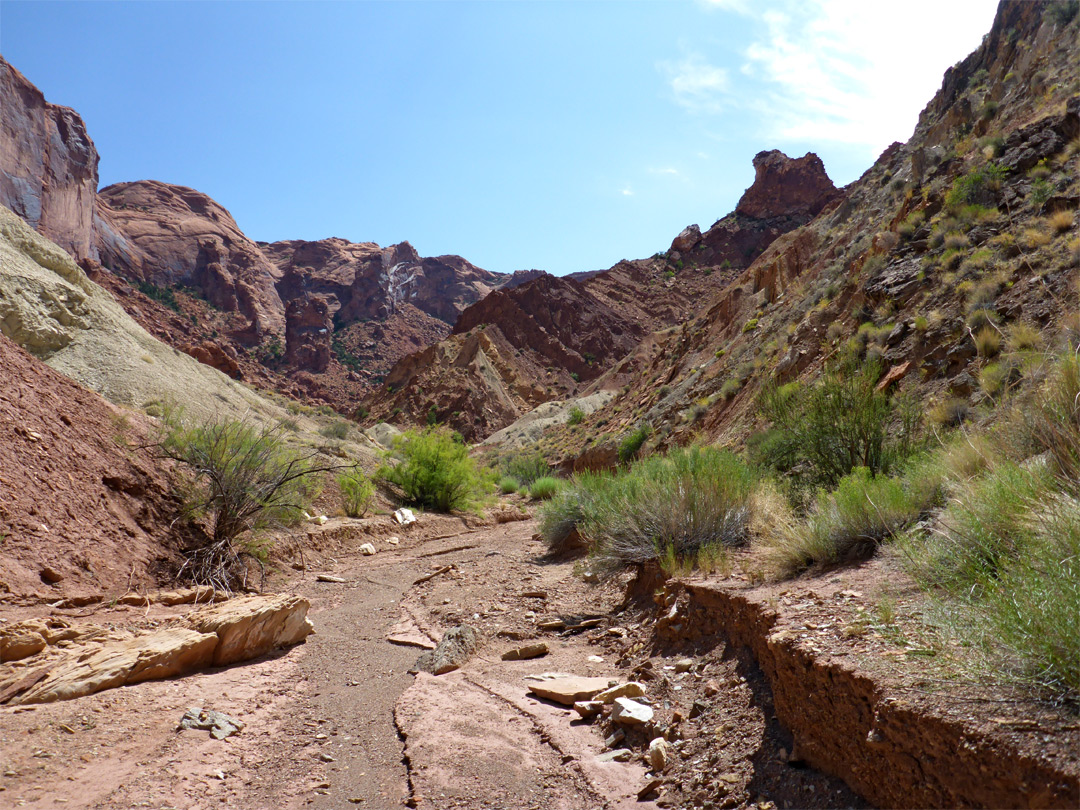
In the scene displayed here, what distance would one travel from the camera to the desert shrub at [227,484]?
317 inches

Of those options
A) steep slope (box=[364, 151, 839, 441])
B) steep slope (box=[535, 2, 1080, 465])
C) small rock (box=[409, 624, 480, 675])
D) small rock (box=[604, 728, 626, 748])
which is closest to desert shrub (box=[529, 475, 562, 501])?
steep slope (box=[535, 2, 1080, 465])

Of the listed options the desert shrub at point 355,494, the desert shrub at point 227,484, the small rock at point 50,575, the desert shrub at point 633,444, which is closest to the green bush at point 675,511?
the desert shrub at point 227,484

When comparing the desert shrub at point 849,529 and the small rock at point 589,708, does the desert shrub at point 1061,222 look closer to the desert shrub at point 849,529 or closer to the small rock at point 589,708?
the desert shrub at point 849,529

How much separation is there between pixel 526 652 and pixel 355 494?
9683mm

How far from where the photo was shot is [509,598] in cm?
805

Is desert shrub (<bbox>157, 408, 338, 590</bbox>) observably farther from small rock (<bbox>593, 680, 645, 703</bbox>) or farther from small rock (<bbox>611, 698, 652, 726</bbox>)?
small rock (<bbox>611, 698, 652, 726</bbox>)

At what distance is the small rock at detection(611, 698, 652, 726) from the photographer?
3971 millimetres

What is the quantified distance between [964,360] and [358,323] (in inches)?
4343

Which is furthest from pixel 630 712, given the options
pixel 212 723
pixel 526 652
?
pixel 212 723

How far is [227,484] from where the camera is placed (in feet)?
27.2

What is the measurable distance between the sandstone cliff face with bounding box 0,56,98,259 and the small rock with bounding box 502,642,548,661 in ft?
244

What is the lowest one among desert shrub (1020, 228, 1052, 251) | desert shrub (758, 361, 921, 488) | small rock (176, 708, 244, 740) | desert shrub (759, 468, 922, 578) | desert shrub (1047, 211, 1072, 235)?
small rock (176, 708, 244, 740)

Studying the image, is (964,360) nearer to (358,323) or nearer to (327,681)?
(327,681)

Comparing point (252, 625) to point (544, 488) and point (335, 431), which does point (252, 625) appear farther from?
point (335, 431)
